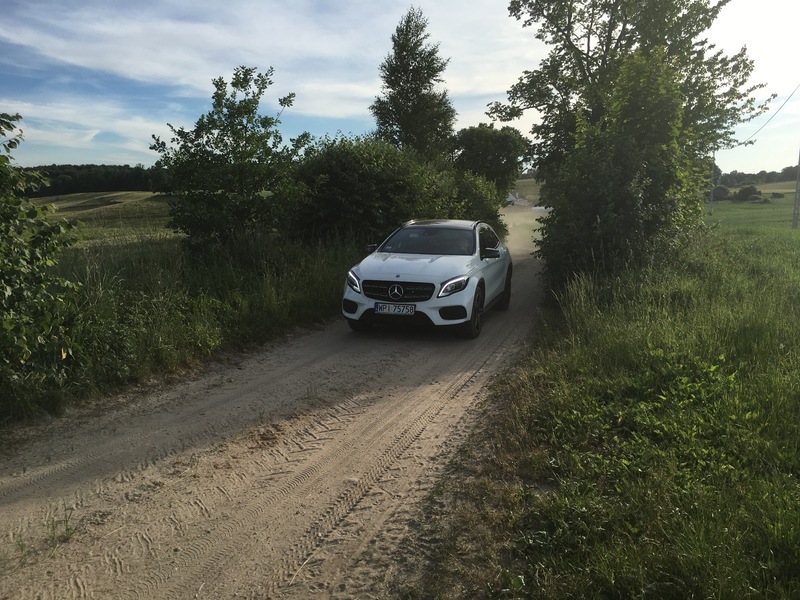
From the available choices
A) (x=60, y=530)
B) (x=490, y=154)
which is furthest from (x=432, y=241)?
(x=490, y=154)

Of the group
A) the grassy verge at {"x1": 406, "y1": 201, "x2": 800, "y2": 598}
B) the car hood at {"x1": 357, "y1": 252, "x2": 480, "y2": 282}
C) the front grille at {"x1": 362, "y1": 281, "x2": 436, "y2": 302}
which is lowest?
the grassy verge at {"x1": 406, "y1": 201, "x2": 800, "y2": 598}

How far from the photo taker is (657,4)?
2169 cm

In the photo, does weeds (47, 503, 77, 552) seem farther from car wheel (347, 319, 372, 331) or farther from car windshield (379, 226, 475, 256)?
car windshield (379, 226, 475, 256)

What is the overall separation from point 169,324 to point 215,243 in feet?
12.9

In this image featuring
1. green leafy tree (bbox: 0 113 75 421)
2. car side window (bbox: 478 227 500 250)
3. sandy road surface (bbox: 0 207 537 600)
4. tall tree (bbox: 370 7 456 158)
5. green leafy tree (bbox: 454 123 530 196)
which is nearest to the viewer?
sandy road surface (bbox: 0 207 537 600)

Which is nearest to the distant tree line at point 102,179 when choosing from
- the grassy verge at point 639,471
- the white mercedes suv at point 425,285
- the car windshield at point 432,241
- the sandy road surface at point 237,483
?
the car windshield at point 432,241

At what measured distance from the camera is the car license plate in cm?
782

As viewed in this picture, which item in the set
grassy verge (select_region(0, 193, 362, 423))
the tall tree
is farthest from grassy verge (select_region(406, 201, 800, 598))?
the tall tree

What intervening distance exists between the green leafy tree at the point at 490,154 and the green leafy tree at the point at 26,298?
3791 centimetres

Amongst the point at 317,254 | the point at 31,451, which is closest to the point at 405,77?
the point at 317,254

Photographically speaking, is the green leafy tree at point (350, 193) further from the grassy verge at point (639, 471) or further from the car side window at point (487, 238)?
the grassy verge at point (639, 471)

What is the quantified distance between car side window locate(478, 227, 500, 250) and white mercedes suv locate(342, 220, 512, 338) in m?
0.42

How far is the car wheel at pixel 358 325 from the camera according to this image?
822 centimetres

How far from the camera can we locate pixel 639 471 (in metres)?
3.71
